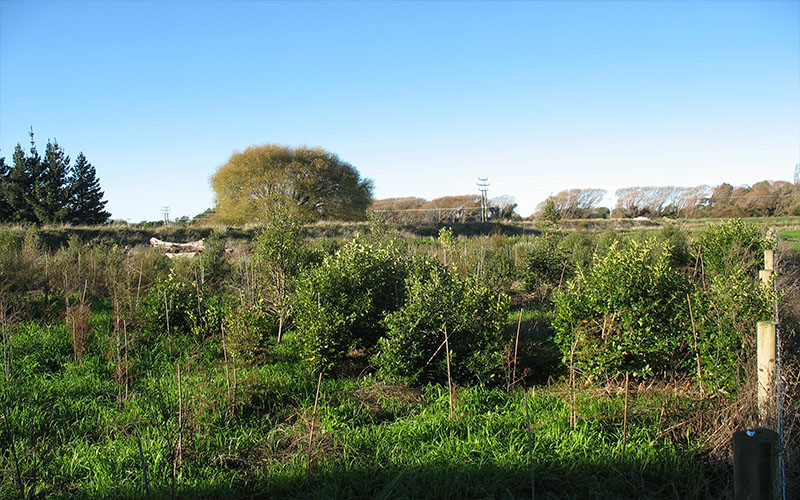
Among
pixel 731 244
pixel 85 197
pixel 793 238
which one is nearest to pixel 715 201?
pixel 793 238

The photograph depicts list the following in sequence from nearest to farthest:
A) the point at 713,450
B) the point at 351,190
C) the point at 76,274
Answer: the point at 713,450 < the point at 76,274 < the point at 351,190

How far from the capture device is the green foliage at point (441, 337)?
5617 millimetres

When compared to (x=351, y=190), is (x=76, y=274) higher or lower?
lower

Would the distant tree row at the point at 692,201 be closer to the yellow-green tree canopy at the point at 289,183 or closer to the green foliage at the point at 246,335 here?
the yellow-green tree canopy at the point at 289,183

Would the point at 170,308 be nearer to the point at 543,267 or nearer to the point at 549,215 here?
the point at 543,267

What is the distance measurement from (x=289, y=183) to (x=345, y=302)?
30300 millimetres

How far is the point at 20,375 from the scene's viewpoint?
5957mm

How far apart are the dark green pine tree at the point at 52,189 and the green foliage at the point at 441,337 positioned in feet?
116

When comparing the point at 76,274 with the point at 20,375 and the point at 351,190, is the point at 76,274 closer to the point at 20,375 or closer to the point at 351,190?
the point at 20,375

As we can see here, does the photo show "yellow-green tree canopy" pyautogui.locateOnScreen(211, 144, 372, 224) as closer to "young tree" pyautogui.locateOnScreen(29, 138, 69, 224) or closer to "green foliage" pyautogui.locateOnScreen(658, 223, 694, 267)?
"young tree" pyautogui.locateOnScreen(29, 138, 69, 224)

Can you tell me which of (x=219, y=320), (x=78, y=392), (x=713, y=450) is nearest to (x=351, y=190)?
(x=219, y=320)

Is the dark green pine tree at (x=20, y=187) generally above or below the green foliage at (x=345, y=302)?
above

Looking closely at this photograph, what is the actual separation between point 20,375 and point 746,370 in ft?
26.0

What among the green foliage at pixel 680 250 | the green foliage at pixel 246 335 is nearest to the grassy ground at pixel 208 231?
the green foliage at pixel 680 250
